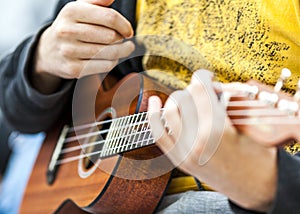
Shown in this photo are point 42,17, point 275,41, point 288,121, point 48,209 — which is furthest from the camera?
point 42,17

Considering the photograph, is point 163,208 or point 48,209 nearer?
point 163,208

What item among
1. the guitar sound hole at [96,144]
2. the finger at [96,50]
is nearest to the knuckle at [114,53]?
the finger at [96,50]

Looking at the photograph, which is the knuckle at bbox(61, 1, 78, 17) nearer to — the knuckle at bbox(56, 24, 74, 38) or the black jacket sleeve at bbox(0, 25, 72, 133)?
the knuckle at bbox(56, 24, 74, 38)

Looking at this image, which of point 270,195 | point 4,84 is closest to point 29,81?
point 4,84

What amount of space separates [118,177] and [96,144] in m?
0.09

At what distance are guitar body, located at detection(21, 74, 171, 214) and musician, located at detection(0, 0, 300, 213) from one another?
0.13ft

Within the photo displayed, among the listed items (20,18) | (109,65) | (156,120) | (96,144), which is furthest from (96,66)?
(20,18)

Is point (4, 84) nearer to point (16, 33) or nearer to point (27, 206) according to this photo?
point (27, 206)

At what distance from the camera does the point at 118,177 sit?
0.71 m

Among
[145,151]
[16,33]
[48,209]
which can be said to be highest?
[145,151]

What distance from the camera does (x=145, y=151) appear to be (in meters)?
0.66

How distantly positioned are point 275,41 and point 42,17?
1307mm

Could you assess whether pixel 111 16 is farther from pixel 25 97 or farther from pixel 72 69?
pixel 25 97

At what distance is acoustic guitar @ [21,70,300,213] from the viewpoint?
45 centimetres
